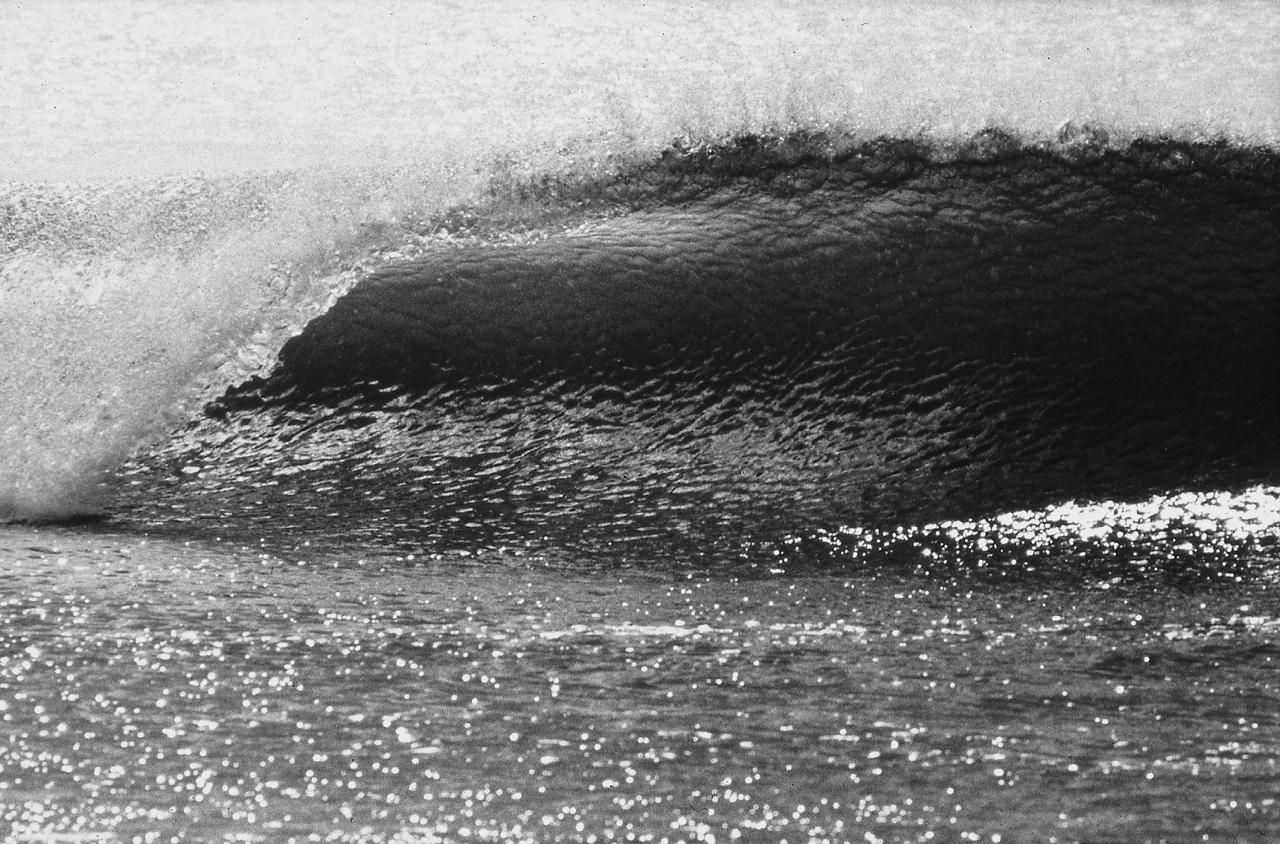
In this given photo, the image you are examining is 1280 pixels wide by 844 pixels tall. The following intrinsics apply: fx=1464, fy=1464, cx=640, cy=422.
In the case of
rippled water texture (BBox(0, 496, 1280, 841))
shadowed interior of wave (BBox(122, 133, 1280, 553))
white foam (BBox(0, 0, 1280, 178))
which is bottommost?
rippled water texture (BBox(0, 496, 1280, 841))

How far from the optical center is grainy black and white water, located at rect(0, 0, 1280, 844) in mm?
908

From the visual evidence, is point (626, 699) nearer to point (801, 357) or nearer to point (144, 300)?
point (801, 357)

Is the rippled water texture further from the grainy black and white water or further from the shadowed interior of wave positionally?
the shadowed interior of wave

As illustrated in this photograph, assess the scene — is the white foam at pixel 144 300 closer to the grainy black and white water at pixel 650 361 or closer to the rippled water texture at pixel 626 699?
the grainy black and white water at pixel 650 361

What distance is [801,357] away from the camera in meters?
1.32

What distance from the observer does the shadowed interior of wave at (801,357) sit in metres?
1.25

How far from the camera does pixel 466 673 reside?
2.75 feet

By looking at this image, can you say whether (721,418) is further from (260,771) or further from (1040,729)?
(260,771)

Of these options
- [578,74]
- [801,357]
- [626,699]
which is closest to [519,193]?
[578,74]

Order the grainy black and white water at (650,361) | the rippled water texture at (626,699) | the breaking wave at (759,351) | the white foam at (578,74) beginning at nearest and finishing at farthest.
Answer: the rippled water texture at (626,699) → the grainy black and white water at (650,361) → the breaking wave at (759,351) → the white foam at (578,74)

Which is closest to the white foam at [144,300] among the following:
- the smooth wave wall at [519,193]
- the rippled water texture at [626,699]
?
the smooth wave wall at [519,193]

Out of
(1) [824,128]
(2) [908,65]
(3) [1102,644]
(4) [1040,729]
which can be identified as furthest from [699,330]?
(4) [1040,729]

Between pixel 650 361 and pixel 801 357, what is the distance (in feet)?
0.45

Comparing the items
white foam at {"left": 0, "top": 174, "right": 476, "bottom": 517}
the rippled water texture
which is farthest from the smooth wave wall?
the rippled water texture
